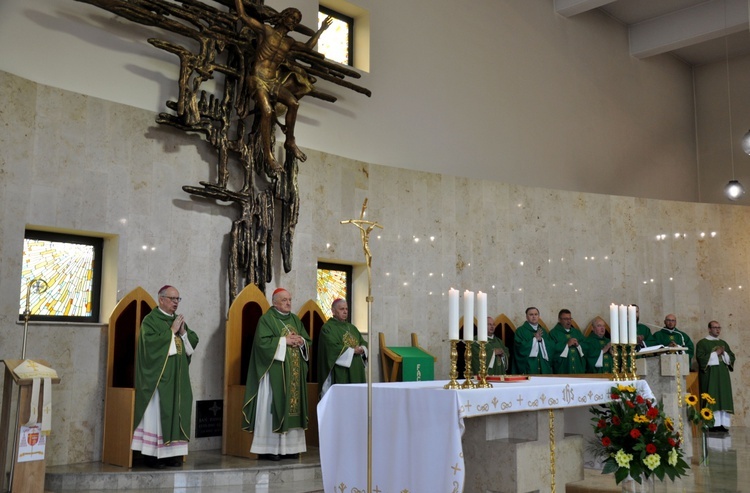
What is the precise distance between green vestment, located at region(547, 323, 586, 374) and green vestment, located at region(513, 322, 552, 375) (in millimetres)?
264

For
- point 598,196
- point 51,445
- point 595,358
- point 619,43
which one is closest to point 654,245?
point 598,196

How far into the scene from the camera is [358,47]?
11141 millimetres

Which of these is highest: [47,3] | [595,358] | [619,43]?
[619,43]

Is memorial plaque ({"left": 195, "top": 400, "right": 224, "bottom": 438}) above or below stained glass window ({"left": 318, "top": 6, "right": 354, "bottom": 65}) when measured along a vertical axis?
below

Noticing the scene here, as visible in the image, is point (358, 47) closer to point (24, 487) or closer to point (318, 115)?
point (318, 115)

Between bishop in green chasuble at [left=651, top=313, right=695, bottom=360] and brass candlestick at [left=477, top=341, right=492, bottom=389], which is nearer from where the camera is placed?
brass candlestick at [left=477, top=341, right=492, bottom=389]

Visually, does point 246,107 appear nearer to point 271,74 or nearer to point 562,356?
point 271,74

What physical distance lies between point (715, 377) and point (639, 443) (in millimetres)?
8061

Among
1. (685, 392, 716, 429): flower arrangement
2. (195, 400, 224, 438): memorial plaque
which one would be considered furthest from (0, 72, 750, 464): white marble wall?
(685, 392, 716, 429): flower arrangement

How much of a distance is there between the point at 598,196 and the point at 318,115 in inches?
212

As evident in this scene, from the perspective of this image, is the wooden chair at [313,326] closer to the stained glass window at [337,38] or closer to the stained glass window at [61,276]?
the stained glass window at [61,276]

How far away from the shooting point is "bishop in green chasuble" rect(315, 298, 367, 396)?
886 cm

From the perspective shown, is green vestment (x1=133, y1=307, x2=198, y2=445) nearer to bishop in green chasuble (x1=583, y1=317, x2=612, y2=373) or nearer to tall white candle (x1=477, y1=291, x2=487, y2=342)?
tall white candle (x1=477, y1=291, x2=487, y2=342)

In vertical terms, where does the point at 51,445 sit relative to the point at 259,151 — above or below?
below
